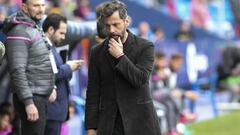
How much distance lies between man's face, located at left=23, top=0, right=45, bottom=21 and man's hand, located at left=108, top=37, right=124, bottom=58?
4.31 feet

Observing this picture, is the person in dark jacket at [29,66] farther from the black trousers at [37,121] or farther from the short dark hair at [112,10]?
the short dark hair at [112,10]

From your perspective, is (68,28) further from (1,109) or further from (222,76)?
(222,76)

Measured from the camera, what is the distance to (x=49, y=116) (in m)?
7.65

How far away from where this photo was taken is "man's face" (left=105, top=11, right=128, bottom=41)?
6113 mm

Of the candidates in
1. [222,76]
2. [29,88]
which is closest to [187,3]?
[222,76]

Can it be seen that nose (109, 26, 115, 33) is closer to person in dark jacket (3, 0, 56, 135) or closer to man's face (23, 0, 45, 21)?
person in dark jacket (3, 0, 56, 135)

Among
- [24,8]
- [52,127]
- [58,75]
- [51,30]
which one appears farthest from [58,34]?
[52,127]

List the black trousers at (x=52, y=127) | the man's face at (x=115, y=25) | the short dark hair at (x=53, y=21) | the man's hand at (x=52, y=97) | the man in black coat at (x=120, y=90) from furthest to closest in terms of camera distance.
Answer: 1. the short dark hair at (x=53, y=21)
2. the black trousers at (x=52, y=127)
3. the man's hand at (x=52, y=97)
4. the man in black coat at (x=120, y=90)
5. the man's face at (x=115, y=25)

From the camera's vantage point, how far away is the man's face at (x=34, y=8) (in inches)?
285

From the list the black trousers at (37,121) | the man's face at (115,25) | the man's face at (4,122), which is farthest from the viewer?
the man's face at (4,122)

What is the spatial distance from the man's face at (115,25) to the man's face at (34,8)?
1.28 meters

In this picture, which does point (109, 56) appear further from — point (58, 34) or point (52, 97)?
point (58, 34)

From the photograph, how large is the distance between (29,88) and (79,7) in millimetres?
9128

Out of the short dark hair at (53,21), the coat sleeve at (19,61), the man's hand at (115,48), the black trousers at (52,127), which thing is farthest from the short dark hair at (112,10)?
the black trousers at (52,127)
